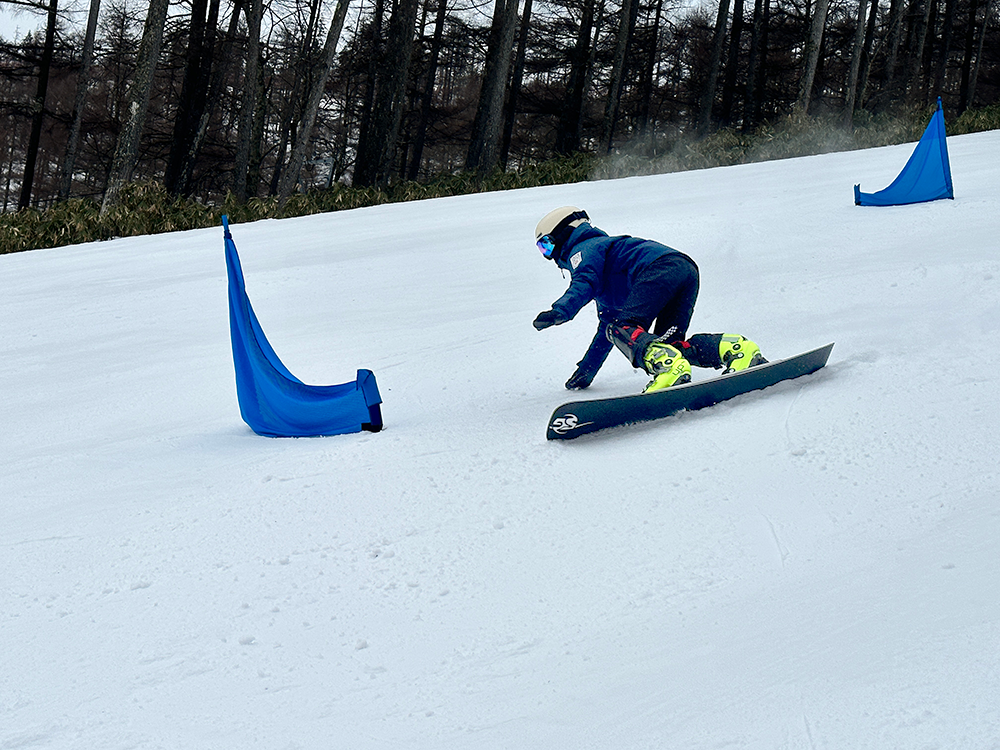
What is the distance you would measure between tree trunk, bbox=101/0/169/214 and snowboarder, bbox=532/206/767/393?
32.4ft

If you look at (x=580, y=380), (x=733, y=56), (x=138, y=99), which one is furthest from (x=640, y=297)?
(x=733, y=56)

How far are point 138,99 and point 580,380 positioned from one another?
10.7 meters

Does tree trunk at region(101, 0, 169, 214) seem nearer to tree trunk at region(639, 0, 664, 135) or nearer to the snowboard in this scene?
the snowboard

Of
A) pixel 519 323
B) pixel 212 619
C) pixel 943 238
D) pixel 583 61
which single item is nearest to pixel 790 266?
pixel 943 238

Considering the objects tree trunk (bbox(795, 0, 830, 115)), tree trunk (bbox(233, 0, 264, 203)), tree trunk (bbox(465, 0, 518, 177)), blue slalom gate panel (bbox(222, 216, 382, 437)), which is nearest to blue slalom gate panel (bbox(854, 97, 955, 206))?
blue slalom gate panel (bbox(222, 216, 382, 437))

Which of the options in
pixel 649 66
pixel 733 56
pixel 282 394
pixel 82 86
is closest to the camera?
pixel 282 394

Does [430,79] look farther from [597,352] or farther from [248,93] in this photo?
[597,352]

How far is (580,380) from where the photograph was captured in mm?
4754

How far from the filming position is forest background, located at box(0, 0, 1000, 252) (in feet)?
46.6

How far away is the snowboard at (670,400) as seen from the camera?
147 inches

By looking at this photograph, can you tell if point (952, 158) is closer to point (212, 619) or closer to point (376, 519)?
point (376, 519)

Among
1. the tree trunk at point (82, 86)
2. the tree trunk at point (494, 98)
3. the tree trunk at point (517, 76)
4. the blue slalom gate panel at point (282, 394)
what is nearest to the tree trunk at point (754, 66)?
the tree trunk at point (517, 76)

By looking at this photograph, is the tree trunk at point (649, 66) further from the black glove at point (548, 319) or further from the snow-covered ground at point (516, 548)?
the black glove at point (548, 319)

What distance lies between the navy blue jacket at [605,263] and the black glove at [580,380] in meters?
0.29
